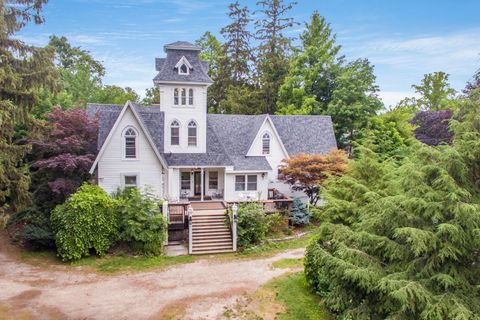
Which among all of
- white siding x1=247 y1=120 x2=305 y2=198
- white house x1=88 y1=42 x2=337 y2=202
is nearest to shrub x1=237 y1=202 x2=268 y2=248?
white house x1=88 y1=42 x2=337 y2=202

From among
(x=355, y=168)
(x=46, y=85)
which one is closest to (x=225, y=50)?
(x=46, y=85)

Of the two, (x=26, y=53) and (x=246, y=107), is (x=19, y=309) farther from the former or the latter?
(x=246, y=107)

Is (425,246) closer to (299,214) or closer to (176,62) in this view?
(299,214)

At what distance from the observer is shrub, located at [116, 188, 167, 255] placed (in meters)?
19.1

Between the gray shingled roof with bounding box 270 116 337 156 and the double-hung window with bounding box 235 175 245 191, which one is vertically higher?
the gray shingled roof with bounding box 270 116 337 156

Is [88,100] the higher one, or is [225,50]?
[225,50]

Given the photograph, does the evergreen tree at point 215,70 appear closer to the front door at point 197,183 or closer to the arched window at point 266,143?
the arched window at point 266,143

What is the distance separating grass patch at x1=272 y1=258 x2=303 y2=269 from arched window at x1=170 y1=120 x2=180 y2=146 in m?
11.8

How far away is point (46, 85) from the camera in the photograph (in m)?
16.8

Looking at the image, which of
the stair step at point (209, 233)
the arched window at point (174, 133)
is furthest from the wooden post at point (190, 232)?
the arched window at point (174, 133)

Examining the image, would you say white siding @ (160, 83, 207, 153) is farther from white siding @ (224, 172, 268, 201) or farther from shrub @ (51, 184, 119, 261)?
shrub @ (51, 184, 119, 261)

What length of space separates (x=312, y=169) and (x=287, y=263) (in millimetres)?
8018

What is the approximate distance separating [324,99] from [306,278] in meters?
26.0

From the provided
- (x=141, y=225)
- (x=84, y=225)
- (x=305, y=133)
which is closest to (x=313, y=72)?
(x=305, y=133)
